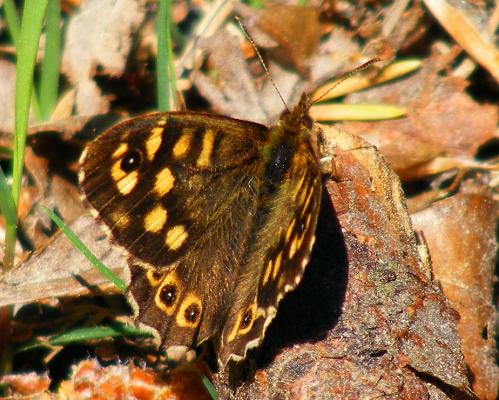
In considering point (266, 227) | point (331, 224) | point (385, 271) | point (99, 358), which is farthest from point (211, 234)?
point (99, 358)

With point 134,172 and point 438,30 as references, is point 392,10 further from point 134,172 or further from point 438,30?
point 134,172

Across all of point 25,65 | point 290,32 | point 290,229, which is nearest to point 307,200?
point 290,229

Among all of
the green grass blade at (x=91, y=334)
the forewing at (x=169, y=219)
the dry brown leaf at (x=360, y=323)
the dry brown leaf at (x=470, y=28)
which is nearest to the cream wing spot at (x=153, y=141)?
the forewing at (x=169, y=219)

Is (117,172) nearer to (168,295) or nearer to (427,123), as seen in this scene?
(168,295)

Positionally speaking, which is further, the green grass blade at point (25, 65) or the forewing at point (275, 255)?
the green grass blade at point (25, 65)

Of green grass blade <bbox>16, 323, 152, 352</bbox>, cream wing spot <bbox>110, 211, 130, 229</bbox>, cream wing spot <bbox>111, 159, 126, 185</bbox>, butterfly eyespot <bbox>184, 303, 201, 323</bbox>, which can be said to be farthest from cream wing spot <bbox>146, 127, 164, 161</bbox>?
green grass blade <bbox>16, 323, 152, 352</bbox>

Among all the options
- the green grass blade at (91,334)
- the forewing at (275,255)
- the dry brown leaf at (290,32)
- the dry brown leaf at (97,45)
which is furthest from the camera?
the dry brown leaf at (290,32)

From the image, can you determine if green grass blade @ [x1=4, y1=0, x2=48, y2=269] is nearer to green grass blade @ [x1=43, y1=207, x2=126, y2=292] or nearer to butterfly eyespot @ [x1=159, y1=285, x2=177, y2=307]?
green grass blade @ [x1=43, y1=207, x2=126, y2=292]

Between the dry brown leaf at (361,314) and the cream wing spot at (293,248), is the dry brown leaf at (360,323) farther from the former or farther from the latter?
the cream wing spot at (293,248)
